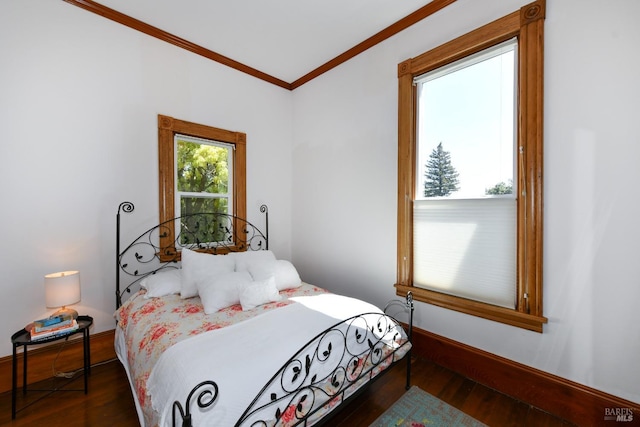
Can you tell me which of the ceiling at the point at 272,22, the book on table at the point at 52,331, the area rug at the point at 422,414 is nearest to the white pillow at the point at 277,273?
the area rug at the point at 422,414

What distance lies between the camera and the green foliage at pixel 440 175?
226 cm

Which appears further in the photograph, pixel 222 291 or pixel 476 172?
pixel 476 172

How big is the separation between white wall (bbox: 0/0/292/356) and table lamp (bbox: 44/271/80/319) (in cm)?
36

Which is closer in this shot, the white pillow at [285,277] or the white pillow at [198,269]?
the white pillow at [198,269]

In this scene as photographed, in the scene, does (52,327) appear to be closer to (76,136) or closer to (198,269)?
(198,269)

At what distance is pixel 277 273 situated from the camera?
242 centimetres

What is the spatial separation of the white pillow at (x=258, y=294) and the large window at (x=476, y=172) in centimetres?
117

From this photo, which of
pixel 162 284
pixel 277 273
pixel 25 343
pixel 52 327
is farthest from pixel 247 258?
pixel 25 343

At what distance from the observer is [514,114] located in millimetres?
1933

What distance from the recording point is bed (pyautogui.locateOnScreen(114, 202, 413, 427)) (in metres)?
1.18

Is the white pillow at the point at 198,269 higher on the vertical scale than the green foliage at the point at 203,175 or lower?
lower

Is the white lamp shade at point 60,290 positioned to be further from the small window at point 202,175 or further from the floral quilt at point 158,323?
the small window at point 202,175

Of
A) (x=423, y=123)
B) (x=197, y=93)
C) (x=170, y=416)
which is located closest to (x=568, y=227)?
(x=423, y=123)

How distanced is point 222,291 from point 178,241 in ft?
3.83
